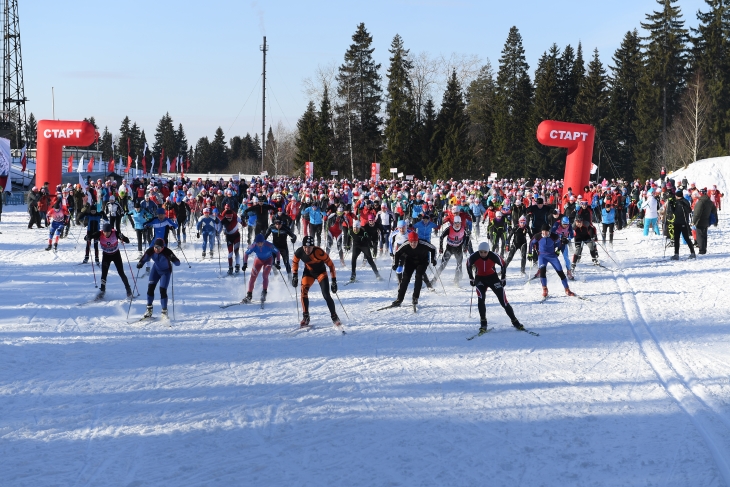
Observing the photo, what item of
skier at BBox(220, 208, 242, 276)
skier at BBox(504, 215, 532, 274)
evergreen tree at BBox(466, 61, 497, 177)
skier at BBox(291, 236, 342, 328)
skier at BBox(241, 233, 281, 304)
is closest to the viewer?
skier at BBox(291, 236, 342, 328)

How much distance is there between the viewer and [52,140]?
1145 inches

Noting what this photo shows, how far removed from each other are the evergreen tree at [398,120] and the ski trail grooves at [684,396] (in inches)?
1840

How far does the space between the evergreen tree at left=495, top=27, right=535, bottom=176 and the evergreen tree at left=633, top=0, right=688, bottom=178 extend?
9.32 metres

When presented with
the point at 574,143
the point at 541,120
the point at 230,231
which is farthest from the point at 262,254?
the point at 541,120

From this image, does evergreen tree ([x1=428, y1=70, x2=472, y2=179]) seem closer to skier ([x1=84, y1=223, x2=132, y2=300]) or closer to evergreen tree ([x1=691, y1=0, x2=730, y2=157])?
evergreen tree ([x1=691, y1=0, x2=730, y2=157])

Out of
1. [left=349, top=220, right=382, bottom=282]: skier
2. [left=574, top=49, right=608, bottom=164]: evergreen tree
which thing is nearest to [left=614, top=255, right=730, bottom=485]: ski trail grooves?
[left=349, top=220, right=382, bottom=282]: skier

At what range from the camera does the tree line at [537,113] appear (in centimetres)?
5781

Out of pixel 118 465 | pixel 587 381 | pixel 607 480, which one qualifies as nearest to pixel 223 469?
pixel 118 465

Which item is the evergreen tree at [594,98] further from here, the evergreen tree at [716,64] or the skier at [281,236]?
the skier at [281,236]

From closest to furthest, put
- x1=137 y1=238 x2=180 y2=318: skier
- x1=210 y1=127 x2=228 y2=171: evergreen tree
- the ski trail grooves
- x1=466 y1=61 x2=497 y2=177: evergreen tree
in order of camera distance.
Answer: the ski trail grooves → x1=137 y1=238 x2=180 y2=318: skier → x1=466 y1=61 x2=497 y2=177: evergreen tree → x1=210 y1=127 x2=228 y2=171: evergreen tree

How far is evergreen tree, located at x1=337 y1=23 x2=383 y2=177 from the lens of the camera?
60094mm

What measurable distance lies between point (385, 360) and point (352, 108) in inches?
2054

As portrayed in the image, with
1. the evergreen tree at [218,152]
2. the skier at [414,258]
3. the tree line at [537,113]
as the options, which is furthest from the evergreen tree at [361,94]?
the evergreen tree at [218,152]

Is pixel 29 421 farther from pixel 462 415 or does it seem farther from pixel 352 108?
pixel 352 108
